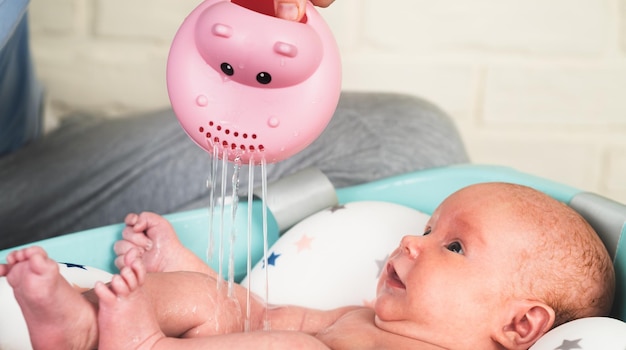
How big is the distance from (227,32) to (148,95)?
1.09 metres

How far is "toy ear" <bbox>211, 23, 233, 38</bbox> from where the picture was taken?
0.58 meters

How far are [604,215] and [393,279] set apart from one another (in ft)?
0.81

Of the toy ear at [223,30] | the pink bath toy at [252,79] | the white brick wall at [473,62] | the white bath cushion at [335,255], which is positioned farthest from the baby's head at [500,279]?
the white brick wall at [473,62]

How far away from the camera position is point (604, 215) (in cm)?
84

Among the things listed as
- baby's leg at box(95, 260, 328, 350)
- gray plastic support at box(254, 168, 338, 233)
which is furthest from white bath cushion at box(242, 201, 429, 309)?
baby's leg at box(95, 260, 328, 350)

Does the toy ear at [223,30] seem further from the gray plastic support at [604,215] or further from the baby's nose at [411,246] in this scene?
the gray plastic support at [604,215]

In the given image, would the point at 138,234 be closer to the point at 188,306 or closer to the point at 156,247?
the point at 156,247

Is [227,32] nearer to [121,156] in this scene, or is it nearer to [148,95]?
[121,156]

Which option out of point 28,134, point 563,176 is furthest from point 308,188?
point 563,176

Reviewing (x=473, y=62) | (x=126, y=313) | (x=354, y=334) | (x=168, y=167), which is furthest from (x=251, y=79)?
(x=473, y=62)

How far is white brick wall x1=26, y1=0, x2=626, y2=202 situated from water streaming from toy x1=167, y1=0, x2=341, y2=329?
0.91 m

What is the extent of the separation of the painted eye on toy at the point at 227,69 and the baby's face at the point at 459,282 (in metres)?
0.29

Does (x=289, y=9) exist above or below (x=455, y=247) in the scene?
above

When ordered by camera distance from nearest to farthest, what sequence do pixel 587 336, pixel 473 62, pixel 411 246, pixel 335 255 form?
pixel 587 336 < pixel 411 246 < pixel 335 255 < pixel 473 62
